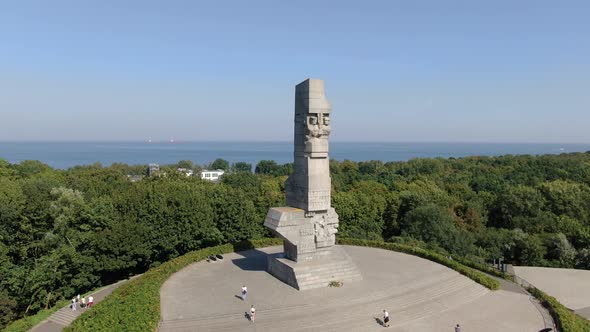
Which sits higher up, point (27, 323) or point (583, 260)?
point (583, 260)

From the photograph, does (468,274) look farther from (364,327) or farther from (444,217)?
(444,217)

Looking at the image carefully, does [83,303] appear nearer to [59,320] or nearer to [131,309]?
[59,320]

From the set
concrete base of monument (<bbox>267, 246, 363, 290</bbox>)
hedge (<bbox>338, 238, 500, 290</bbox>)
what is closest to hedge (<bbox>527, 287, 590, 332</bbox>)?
hedge (<bbox>338, 238, 500, 290</bbox>)

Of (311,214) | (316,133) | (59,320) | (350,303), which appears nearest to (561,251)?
(350,303)

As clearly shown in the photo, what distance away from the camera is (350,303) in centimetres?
2002

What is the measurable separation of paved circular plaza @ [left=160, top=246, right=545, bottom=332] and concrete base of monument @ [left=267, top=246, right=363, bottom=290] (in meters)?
0.46

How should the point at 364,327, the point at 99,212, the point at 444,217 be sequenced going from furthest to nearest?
the point at 444,217
the point at 99,212
the point at 364,327

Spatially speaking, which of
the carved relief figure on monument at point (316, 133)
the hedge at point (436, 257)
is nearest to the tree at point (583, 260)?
the hedge at point (436, 257)

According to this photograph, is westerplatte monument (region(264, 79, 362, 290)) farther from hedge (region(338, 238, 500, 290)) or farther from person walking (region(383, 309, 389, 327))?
hedge (region(338, 238, 500, 290))

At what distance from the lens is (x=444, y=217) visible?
3869cm

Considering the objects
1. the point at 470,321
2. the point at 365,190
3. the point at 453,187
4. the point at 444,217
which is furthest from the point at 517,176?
the point at 470,321

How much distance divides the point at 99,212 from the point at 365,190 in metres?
31.9

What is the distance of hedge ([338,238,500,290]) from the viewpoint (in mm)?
23861

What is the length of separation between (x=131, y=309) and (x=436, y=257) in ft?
65.2
